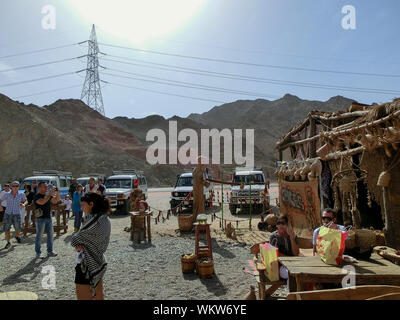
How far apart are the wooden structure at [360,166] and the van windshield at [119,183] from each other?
10637mm

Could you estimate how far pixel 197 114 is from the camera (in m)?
140

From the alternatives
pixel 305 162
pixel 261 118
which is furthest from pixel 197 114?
pixel 305 162

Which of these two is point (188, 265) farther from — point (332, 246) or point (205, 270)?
point (332, 246)

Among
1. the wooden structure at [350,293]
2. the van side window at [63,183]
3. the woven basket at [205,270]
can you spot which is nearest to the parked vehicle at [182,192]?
the van side window at [63,183]

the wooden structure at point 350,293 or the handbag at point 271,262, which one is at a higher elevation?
the wooden structure at point 350,293

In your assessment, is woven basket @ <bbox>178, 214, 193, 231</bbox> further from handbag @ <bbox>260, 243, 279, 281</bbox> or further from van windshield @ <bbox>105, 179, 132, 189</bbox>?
van windshield @ <bbox>105, 179, 132, 189</bbox>

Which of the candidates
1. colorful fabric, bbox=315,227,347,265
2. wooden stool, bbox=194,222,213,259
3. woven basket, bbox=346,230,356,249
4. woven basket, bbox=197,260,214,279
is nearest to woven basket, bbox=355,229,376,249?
woven basket, bbox=346,230,356,249

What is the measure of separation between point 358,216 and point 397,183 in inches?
48.4

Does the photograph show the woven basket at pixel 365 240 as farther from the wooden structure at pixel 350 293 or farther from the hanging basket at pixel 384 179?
the hanging basket at pixel 384 179

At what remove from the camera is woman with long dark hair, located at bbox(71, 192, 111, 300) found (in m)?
3.04

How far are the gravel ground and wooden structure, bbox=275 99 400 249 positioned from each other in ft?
8.17

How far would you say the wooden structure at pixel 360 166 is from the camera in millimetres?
4723
